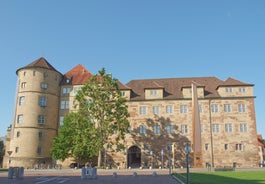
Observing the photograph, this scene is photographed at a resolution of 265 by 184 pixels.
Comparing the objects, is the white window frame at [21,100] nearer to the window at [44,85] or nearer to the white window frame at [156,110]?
the window at [44,85]

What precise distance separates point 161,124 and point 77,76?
21.1 m

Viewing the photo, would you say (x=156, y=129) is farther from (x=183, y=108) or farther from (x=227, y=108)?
(x=227, y=108)

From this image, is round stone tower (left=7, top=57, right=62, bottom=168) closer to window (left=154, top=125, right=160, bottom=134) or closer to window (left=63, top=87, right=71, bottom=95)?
window (left=63, top=87, right=71, bottom=95)

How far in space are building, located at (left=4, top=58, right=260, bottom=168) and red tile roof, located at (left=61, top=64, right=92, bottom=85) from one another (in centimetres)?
450

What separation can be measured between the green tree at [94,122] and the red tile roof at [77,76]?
42.4 ft

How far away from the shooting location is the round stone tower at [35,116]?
150 feet

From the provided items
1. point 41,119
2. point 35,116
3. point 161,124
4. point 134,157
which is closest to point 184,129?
point 161,124

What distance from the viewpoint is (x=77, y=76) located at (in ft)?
182

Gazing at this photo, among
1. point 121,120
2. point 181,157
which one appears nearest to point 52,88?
point 121,120

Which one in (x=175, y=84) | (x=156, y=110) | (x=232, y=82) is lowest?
(x=156, y=110)

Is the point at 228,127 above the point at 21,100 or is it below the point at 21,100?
below

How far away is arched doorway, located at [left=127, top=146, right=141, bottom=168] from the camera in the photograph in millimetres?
47656

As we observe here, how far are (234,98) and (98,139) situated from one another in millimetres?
25365

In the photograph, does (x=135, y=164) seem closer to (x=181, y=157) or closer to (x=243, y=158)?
(x=181, y=157)
